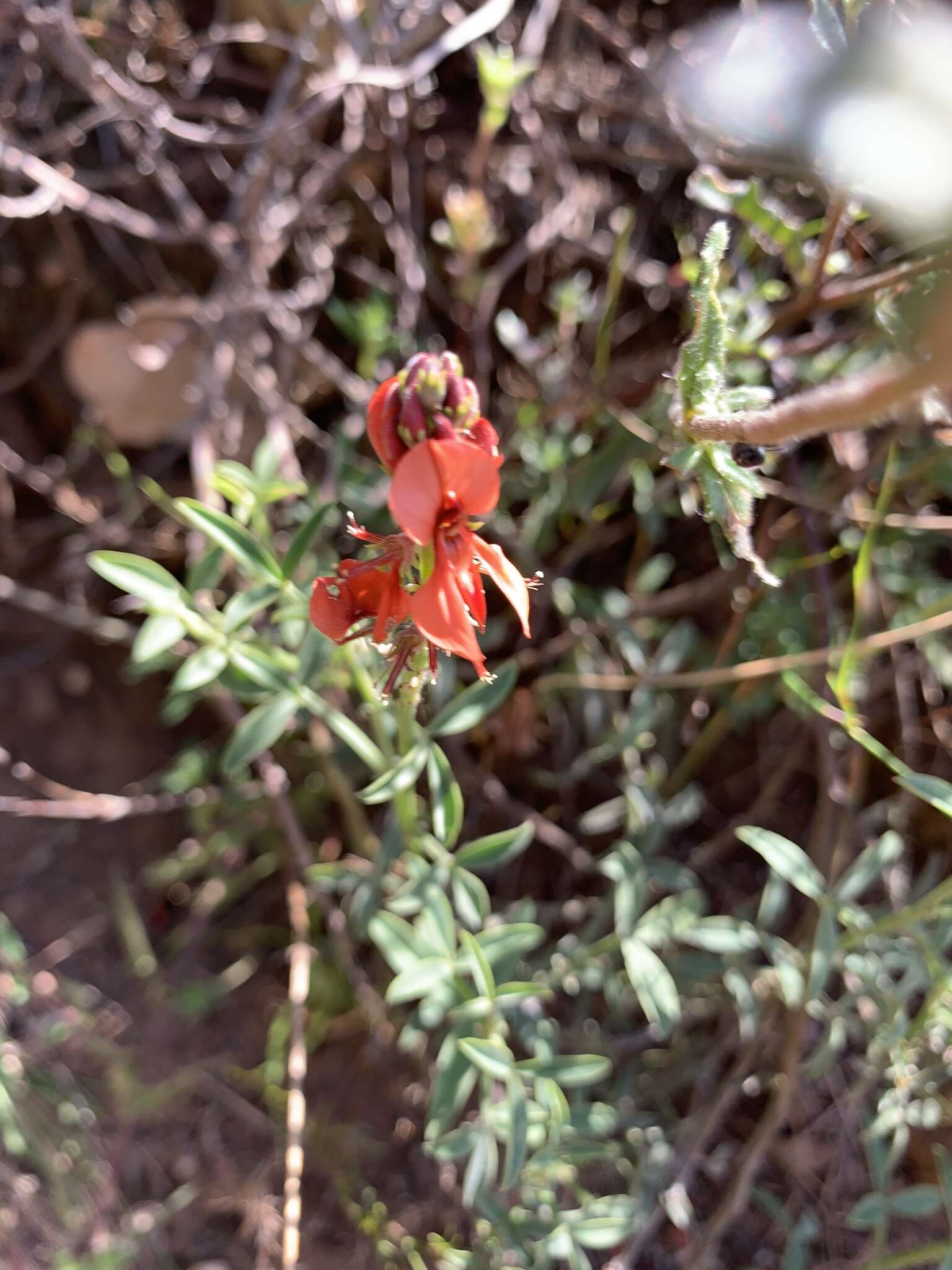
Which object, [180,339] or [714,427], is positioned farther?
[180,339]

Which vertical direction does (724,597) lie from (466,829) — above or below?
above

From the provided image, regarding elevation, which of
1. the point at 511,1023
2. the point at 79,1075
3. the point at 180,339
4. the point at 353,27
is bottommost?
the point at 79,1075

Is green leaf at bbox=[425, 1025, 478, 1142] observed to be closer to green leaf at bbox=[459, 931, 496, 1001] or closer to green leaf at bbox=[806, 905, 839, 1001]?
green leaf at bbox=[459, 931, 496, 1001]

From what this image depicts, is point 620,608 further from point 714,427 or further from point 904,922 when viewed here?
point 714,427

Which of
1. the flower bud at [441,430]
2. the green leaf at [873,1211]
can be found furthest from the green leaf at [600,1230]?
the flower bud at [441,430]

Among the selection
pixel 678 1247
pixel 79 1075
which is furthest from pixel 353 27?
pixel 678 1247

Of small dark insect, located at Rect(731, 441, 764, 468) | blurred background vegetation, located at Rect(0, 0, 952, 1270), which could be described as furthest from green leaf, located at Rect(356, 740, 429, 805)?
small dark insect, located at Rect(731, 441, 764, 468)

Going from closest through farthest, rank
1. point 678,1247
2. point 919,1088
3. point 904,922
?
point 904,922 → point 919,1088 → point 678,1247
